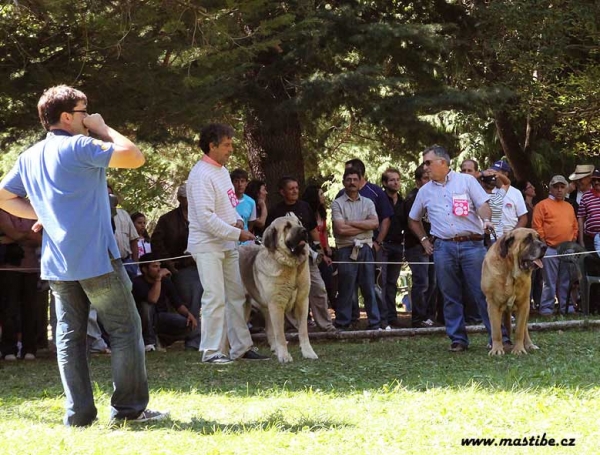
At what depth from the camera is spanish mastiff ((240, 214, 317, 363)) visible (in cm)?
945

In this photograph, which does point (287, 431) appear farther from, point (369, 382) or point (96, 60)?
point (96, 60)

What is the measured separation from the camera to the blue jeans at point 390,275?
13.0 meters

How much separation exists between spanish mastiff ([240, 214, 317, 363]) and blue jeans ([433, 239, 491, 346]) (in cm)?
140

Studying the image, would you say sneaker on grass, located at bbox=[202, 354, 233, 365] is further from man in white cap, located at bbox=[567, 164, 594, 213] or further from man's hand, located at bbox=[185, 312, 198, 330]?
man in white cap, located at bbox=[567, 164, 594, 213]

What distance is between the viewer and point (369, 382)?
7441 millimetres

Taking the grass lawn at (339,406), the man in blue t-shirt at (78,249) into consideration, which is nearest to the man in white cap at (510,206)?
the grass lawn at (339,406)

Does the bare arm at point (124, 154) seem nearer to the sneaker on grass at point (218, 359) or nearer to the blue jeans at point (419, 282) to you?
the sneaker on grass at point (218, 359)

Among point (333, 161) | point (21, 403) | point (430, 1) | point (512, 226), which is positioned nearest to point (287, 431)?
point (21, 403)

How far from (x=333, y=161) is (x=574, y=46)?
292 inches

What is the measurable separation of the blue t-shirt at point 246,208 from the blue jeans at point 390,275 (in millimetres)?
2165

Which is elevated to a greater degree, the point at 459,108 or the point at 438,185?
the point at 459,108

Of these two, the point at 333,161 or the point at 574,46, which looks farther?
the point at 333,161

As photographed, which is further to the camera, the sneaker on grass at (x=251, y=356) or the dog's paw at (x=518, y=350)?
the sneaker on grass at (x=251, y=356)

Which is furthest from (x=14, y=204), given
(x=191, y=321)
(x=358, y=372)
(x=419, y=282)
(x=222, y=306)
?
(x=419, y=282)
